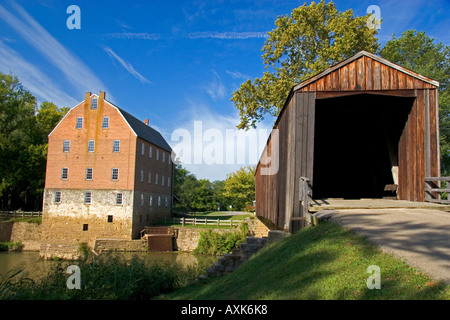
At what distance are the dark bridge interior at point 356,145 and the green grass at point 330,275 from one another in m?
8.08

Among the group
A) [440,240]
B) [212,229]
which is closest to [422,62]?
[212,229]

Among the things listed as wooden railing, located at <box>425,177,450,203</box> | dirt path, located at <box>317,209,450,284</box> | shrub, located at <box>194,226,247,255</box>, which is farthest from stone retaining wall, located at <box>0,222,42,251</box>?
wooden railing, located at <box>425,177,450,203</box>

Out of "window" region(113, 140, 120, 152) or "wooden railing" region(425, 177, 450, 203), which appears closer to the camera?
"wooden railing" region(425, 177, 450, 203)

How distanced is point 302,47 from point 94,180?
992 inches

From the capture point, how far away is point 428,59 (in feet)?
98.5

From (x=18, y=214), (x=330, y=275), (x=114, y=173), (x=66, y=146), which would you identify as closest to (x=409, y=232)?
(x=330, y=275)

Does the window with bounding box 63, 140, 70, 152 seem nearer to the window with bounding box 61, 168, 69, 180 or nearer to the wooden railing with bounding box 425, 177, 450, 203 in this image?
the window with bounding box 61, 168, 69, 180

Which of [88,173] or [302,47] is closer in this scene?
[302,47]

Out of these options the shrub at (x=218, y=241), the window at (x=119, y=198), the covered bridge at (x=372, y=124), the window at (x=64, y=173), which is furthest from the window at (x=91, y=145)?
the covered bridge at (x=372, y=124)

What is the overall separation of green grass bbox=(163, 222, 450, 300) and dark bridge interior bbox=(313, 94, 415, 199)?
808 cm

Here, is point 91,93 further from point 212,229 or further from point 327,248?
point 327,248

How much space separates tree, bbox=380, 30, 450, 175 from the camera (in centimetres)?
2645

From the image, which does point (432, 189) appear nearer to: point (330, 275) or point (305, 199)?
point (305, 199)
